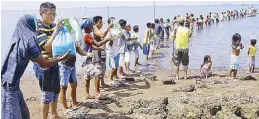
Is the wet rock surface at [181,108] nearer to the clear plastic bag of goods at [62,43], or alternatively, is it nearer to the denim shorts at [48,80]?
the denim shorts at [48,80]

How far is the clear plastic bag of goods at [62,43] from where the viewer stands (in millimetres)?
5074

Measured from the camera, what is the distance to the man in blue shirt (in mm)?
3781

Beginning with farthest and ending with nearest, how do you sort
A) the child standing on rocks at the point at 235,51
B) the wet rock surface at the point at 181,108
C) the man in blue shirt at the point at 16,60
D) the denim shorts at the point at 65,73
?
1. the child standing on rocks at the point at 235,51
2. the denim shorts at the point at 65,73
3. the wet rock surface at the point at 181,108
4. the man in blue shirt at the point at 16,60

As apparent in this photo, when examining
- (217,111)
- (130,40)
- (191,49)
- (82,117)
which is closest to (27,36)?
(82,117)

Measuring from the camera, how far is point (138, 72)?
10648 millimetres

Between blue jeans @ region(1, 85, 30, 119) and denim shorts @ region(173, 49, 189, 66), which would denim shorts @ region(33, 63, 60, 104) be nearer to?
blue jeans @ region(1, 85, 30, 119)

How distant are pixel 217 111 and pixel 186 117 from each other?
52 cm

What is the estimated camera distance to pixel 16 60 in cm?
378

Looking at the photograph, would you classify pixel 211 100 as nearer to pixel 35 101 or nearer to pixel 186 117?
pixel 186 117

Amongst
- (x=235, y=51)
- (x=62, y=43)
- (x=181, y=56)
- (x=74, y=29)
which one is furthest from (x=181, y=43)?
(x=62, y=43)

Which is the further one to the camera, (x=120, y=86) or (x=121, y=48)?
(x=121, y=48)

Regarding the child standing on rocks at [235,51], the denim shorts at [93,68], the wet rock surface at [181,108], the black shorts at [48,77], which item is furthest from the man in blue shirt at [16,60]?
the child standing on rocks at [235,51]

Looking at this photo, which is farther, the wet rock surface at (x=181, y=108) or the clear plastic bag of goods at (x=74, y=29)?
the clear plastic bag of goods at (x=74, y=29)

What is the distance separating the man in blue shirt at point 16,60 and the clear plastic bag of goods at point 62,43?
113cm
